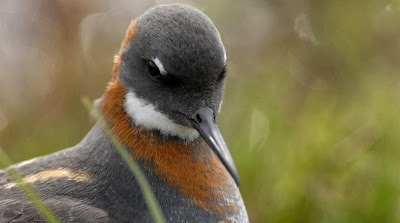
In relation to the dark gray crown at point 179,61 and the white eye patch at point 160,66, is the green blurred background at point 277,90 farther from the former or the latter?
the white eye patch at point 160,66

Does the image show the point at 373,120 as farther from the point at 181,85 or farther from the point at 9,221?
the point at 9,221

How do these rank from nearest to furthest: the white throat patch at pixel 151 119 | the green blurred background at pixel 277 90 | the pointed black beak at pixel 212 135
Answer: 1. the pointed black beak at pixel 212 135
2. the white throat patch at pixel 151 119
3. the green blurred background at pixel 277 90

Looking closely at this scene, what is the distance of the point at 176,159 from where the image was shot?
11.7 feet

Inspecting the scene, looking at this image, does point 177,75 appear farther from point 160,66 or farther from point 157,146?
point 157,146

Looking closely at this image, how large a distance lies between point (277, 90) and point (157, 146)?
187 centimetres

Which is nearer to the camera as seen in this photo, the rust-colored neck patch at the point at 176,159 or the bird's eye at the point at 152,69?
the bird's eye at the point at 152,69

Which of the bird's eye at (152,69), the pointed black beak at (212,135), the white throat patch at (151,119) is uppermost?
the bird's eye at (152,69)

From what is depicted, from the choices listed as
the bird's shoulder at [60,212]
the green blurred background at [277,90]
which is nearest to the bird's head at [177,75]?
the bird's shoulder at [60,212]

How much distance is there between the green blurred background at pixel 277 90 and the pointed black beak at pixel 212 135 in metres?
0.93

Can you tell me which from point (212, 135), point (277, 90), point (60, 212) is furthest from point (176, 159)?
point (277, 90)

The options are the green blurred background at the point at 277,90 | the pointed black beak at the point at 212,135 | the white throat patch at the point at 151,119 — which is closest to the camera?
the pointed black beak at the point at 212,135

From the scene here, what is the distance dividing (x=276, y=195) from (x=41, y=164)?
1178 mm

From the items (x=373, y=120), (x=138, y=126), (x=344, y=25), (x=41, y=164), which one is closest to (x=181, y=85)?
(x=138, y=126)

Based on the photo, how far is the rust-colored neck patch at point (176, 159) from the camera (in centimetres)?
354
